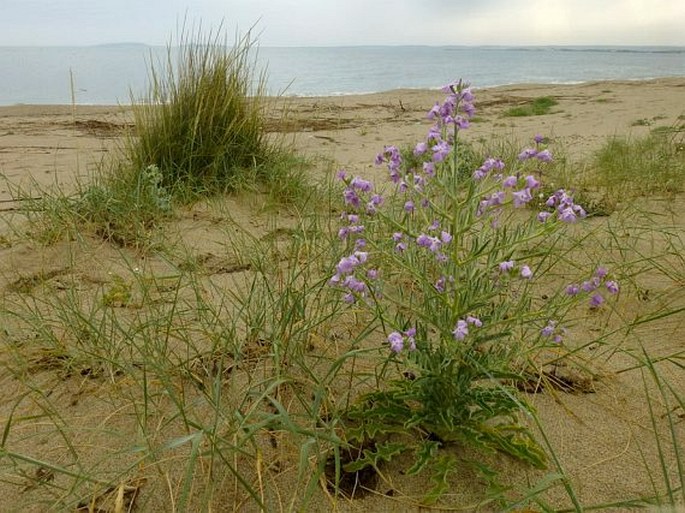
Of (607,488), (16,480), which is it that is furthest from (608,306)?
(16,480)

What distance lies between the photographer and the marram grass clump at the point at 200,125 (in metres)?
3.66

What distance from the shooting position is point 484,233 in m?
1.50

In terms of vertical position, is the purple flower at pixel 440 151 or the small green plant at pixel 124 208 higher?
the purple flower at pixel 440 151

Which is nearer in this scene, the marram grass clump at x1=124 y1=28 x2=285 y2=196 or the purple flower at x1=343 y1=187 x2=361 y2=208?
the purple flower at x1=343 y1=187 x2=361 y2=208

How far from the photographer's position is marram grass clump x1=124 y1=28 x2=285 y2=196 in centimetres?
366

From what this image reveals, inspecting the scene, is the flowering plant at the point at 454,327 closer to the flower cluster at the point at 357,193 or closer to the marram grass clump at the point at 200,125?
the flower cluster at the point at 357,193

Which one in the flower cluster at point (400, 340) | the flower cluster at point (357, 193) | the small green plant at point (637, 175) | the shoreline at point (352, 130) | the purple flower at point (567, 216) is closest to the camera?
the flower cluster at point (400, 340)

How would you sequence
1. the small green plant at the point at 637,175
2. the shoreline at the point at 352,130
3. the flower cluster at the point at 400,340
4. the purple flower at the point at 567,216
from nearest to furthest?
the flower cluster at the point at 400,340 → the purple flower at the point at 567,216 → the small green plant at the point at 637,175 → the shoreline at the point at 352,130

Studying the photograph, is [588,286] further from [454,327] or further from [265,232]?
[265,232]

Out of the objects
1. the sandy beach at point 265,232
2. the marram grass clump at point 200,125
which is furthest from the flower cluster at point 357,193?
the marram grass clump at point 200,125

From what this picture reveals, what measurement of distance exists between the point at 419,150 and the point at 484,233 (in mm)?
282

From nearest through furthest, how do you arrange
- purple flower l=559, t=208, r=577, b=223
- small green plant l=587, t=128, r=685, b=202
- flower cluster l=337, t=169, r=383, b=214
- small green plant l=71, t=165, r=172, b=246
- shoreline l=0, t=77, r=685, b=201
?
1. purple flower l=559, t=208, r=577, b=223
2. flower cluster l=337, t=169, r=383, b=214
3. small green plant l=71, t=165, r=172, b=246
4. small green plant l=587, t=128, r=685, b=202
5. shoreline l=0, t=77, r=685, b=201

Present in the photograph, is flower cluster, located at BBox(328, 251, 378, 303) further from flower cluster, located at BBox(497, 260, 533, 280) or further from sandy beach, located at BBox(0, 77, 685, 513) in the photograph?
sandy beach, located at BBox(0, 77, 685, 513)

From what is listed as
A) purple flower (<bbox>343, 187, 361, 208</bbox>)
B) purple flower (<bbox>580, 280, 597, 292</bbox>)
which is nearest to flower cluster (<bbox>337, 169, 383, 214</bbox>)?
purple flower (<bbox>343, 187, 361, 208</bbox>)
